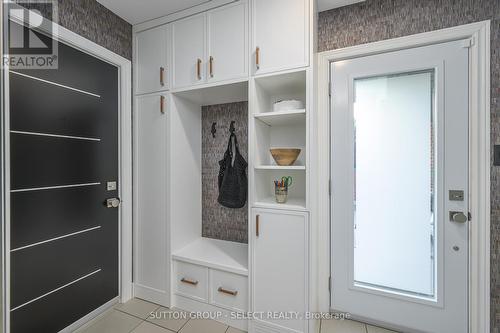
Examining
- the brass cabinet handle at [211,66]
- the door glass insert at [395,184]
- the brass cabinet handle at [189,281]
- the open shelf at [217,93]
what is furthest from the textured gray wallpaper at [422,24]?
the brass cabinet handle at [189,281]

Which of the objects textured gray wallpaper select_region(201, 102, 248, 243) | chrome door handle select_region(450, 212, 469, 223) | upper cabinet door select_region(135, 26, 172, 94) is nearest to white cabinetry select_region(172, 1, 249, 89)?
upper cabinet door select_region(135, 26, 172, 94)

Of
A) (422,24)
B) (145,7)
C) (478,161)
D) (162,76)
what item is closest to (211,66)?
(162,76)

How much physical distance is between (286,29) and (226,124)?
3.10 feet

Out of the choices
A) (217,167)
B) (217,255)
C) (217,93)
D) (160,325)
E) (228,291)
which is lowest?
(160,325)

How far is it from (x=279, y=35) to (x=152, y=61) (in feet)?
3.72

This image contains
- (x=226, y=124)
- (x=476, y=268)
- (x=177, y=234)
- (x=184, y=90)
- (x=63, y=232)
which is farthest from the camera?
(x=226, y=124)

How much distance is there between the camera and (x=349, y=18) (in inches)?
66.0

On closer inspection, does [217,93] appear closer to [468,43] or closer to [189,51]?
[189,51]

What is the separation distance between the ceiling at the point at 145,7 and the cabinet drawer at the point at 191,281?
2067mm

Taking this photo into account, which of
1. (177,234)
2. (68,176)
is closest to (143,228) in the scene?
(177,234)

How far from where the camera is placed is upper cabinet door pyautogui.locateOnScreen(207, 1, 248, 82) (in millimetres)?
1603

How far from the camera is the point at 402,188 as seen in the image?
1.61 meters

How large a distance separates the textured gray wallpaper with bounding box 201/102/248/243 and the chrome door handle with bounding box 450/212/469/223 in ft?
4.90

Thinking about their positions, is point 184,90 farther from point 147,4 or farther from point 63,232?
point 63,232
